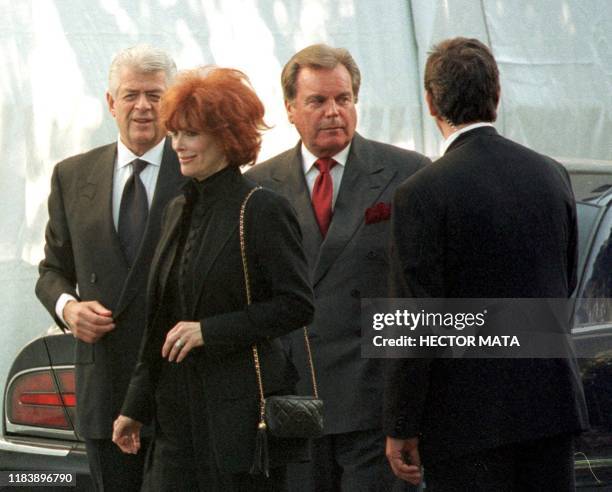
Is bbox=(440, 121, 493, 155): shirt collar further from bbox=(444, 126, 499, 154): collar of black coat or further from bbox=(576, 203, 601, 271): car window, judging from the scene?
bbox=(576, 203, 601, 271): car window

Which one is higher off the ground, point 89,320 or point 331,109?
point 331,109

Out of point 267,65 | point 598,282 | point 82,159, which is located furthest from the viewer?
point 267,65

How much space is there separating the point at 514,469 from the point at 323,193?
1502 mm

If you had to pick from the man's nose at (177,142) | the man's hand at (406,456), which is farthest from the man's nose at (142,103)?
the man's hand at (406,456)

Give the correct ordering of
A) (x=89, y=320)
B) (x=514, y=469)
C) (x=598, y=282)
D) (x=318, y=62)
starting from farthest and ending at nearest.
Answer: (x=598, y=282), (x=318, y=62), (x=89, y=320), (x=514, y=469)

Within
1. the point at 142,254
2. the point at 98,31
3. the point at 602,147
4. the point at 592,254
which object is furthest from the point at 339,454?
the point at 602,147

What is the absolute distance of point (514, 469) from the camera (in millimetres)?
4020

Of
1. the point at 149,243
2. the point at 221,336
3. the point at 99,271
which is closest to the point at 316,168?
the point at 149,243

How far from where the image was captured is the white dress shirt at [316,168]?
5.25 m

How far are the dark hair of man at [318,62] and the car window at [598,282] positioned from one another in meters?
1.02

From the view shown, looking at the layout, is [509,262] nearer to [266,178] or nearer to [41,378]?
[266,178]

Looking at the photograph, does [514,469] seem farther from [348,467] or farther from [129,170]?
[129,170]

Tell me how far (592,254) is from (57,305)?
1.94 meters

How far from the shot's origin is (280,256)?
Answer: 165 inches
